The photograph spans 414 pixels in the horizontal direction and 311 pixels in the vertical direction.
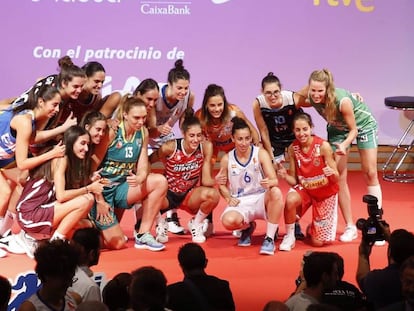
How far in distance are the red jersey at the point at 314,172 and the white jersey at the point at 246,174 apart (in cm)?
28

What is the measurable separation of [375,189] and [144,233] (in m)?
1.76

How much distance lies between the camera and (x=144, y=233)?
247 inches

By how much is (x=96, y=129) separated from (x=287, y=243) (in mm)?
1499

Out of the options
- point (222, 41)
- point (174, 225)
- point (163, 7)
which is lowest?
point (174, 225)

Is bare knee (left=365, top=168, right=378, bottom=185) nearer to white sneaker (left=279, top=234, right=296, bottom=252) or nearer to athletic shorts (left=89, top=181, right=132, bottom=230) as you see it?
white sneaker (left=279, top=234, right=296, bottom=252)

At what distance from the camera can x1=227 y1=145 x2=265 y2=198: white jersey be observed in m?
6.31

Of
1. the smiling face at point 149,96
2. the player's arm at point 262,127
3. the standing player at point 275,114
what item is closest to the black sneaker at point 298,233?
the standing player at point 275,114

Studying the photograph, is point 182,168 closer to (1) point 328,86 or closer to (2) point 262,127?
(2) point 262,127

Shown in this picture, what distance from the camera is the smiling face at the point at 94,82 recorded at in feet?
20.9

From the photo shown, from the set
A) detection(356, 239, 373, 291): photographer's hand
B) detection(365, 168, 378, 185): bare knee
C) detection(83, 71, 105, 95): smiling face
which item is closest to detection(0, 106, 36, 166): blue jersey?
detection(83, 71, 105, 95): smiling face

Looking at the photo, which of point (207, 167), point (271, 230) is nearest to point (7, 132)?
point (207, 167)

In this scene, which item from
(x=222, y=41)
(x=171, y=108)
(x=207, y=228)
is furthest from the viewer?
(x=222, y=41)

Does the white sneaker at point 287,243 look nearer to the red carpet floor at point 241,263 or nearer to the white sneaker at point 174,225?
A: the red carpet floor at point 241,263

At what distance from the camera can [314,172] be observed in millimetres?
6305
